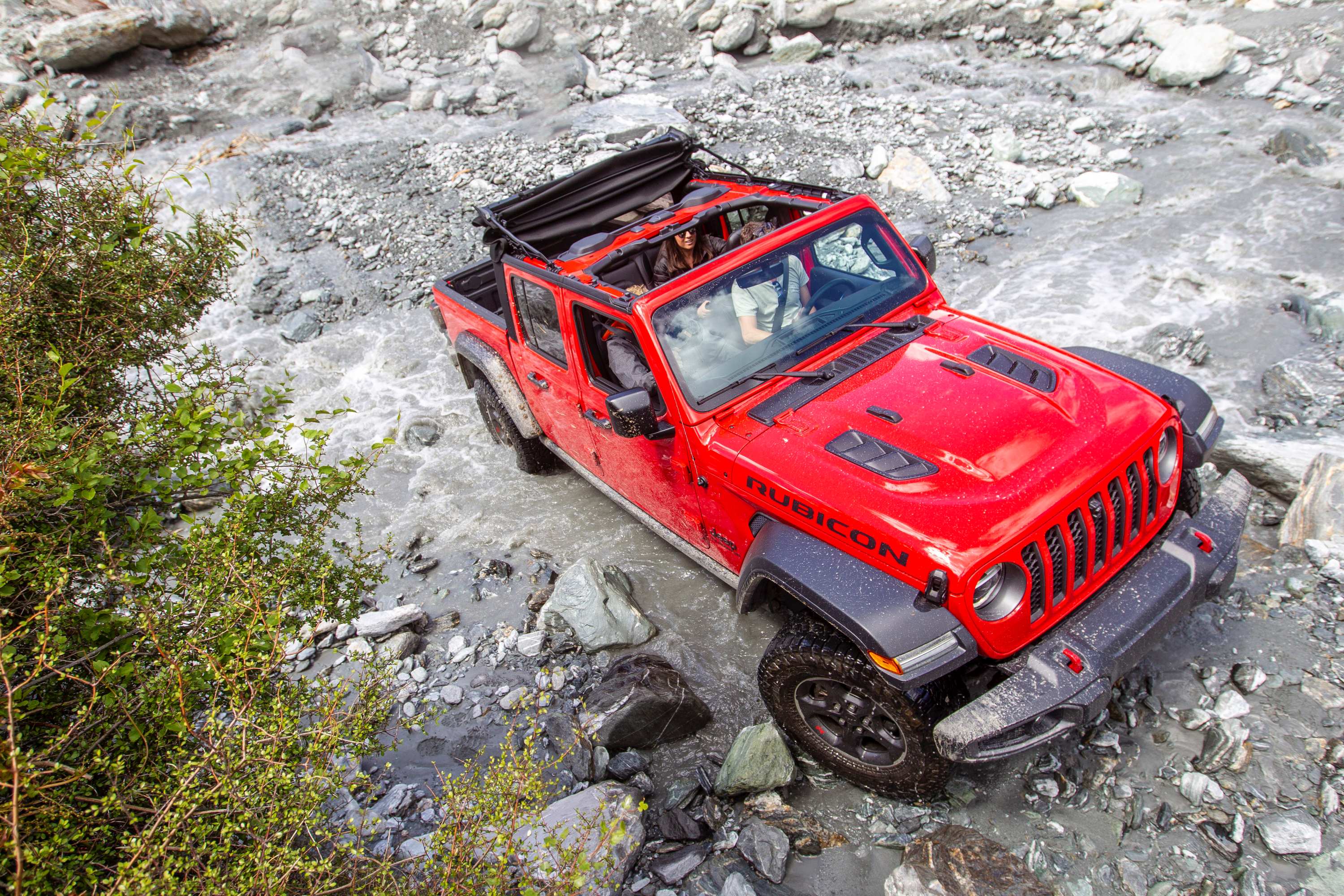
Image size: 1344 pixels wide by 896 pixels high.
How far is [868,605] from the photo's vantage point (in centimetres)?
292

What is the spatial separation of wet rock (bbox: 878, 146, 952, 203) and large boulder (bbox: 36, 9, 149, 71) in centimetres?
1315

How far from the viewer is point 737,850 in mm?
3303

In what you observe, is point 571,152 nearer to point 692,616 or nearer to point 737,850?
point 692,616

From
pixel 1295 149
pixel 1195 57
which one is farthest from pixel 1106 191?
pixel 1195 57

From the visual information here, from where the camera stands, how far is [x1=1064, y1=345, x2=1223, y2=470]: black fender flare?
350cm

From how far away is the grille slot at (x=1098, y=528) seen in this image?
3.06m

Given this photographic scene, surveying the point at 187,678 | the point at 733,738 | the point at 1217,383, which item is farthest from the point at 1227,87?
the point at 187,678

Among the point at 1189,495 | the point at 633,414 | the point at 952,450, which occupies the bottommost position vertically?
the point at 1189,495

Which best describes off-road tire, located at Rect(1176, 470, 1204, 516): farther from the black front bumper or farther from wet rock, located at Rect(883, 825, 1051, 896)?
wet rock, located at Rect(883, 825, 1051, 896)

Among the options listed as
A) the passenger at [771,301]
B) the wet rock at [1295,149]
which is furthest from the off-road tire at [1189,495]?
the wet rock at [1295,149]

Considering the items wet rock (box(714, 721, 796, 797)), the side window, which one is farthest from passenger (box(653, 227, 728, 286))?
wet rock (box(714, 721, 796, 797))

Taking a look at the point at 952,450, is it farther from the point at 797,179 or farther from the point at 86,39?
the point at 86,39

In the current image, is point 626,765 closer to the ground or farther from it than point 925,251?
closer to the ground

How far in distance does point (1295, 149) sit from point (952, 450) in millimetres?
7834
